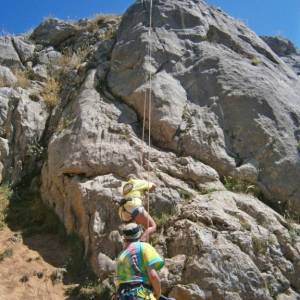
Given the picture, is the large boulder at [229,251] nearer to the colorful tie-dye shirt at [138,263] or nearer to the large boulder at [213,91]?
the large boulder at [213,91]

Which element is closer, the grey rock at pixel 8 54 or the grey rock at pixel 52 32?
the grey rock at pixel 8 54

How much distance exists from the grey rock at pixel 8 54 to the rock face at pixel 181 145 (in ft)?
0.52

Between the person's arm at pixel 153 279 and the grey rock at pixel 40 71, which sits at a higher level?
the grey rock at pixel 40 71

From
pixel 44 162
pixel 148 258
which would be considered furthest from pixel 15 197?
pixel 148 258

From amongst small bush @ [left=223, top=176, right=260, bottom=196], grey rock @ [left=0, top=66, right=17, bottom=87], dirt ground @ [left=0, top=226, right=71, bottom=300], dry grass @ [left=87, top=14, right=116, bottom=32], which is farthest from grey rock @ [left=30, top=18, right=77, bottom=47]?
small bush @ [left=223, top=176, right=260, bottom=196]

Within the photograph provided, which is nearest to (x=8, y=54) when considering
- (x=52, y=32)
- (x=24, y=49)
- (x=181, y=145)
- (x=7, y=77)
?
(x=24, y=49)

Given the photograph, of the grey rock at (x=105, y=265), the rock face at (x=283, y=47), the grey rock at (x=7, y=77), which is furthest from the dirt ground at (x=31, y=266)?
the rock face at (x=283, y=47)

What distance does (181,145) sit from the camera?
36.3 feet

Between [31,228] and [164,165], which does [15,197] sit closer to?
[31,228]

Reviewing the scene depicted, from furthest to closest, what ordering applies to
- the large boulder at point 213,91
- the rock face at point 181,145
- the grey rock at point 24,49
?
the grey rock at point 24,49 < the large boulder at point 213,91 < the rock face at point 181,145

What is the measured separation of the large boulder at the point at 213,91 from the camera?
36.0 ft

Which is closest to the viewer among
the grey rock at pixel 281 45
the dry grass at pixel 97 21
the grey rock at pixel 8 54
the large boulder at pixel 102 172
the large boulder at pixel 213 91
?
the large boulder at pixel 102 172

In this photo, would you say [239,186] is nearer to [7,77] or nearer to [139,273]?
[139,273]

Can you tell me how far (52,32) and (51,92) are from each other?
4560mm
